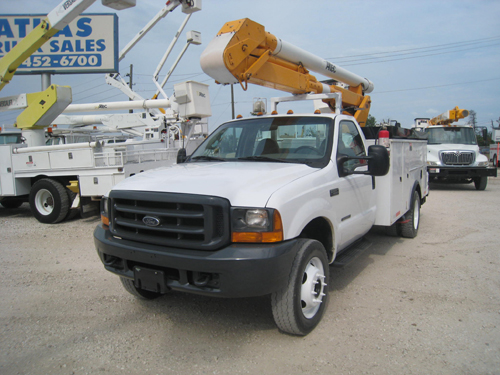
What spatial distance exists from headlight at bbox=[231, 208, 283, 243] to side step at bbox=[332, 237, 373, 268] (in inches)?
50.3

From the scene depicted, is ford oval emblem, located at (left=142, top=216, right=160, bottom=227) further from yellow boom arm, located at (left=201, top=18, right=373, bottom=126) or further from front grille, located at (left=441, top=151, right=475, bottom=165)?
front grille, located at (left=441, top=151, right=475, bottom=165)

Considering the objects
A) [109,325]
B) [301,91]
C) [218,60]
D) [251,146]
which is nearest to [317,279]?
[251,146]

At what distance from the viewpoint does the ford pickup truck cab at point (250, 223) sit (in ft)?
9.04

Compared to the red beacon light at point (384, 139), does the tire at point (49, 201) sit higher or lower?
lower

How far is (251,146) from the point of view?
168 inches

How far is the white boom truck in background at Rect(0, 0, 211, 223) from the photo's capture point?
24.6 feet

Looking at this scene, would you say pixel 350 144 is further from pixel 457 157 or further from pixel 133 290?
pixel 457 157

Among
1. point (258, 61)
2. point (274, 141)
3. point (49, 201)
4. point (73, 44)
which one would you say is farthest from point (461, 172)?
point (73, 44)

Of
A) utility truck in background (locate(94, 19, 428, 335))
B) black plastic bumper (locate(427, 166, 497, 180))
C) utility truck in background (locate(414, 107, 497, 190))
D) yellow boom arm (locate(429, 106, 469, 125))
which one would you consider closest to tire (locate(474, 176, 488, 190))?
utility truck in background (locate(414, 107, 497, 190))

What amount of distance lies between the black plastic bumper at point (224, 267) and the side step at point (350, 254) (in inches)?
41.2

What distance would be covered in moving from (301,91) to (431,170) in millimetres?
8043

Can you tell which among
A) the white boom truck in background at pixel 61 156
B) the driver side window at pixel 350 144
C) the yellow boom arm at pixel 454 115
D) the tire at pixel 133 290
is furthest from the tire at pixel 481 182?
the tire at pixel 133 290

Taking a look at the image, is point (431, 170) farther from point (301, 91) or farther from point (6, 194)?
point (6, 194)

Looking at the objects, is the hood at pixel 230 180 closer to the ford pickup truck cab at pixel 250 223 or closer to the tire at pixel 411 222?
the ford pickup truck cab at pixel 250 223
